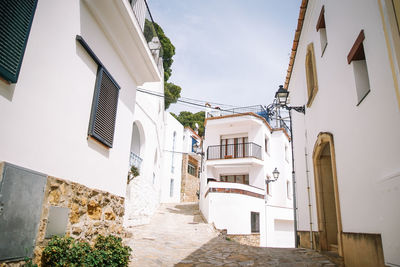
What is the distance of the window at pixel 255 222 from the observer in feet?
53.6

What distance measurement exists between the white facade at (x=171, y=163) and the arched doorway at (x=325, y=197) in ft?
53.9

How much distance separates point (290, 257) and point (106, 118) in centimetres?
523

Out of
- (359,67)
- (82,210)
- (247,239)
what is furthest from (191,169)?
(82,210)

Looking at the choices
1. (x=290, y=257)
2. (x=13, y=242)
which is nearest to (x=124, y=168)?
(x=13, y=242)

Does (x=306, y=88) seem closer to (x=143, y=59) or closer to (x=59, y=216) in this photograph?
(x=143, y=59)

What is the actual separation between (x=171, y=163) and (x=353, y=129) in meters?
20.2

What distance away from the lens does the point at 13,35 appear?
3041mm

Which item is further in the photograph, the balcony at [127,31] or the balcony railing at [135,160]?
the balcony railing at [135,160]

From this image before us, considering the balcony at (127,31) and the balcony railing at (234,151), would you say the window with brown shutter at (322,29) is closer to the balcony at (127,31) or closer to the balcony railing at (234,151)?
the balcony at (127,31)

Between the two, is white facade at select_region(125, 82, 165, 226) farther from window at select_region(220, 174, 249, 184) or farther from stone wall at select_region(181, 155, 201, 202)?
stone wall at select_region(181, 155, 201, 202)

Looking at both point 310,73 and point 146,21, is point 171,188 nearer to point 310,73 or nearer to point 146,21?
point 310,73

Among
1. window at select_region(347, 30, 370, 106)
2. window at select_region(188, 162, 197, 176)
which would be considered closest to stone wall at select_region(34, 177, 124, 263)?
window at select_region(347, 30, 370, 106)

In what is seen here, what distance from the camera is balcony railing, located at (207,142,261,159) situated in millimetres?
21016

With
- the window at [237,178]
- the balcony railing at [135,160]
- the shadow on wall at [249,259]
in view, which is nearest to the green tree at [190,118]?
the window at [237,178]
